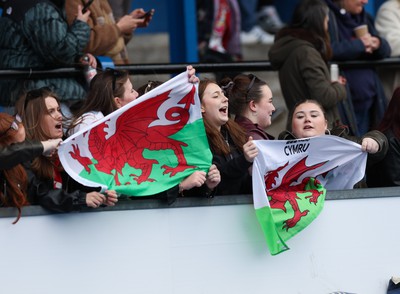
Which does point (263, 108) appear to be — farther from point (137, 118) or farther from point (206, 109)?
point (137, 118)

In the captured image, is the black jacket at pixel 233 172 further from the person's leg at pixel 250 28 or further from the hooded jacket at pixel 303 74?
the person's leg at pixel 250 28

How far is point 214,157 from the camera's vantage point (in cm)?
849

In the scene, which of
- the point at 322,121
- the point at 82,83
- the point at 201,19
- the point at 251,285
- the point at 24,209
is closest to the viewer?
the point at 24,209

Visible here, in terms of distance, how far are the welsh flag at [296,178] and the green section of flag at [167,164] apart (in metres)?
0.36

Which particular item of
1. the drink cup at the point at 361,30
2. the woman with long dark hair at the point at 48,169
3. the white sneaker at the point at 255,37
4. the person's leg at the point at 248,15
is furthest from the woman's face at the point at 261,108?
the person's leg at the point at 248,15

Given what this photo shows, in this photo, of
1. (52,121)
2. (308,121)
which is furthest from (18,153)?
(308,121)

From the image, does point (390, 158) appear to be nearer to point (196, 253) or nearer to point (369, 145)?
point (369, 145)

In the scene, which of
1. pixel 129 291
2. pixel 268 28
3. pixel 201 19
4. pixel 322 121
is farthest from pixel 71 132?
pixel 268 28

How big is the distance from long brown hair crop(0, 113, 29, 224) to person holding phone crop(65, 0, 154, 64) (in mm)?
2061

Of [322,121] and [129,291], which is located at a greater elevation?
[322,121]

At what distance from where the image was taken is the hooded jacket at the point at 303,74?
10219 millimetres

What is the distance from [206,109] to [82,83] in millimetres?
1334

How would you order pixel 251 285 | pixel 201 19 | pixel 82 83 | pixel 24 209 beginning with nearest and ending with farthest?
pixel 24 209 < pixel 251 285 < pixel 82 83 < pixel 201 19

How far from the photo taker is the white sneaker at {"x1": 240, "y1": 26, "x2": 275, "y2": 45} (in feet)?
48.0
